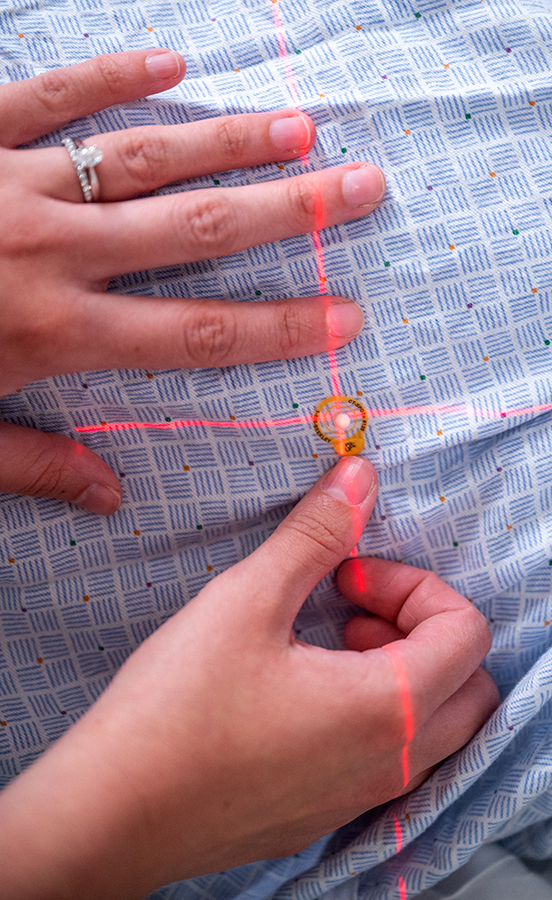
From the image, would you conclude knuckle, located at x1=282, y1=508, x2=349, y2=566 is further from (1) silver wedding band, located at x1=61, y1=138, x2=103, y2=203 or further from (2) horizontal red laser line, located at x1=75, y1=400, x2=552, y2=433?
(1) silver wedding band, located at x1=61, y1=138, x2=103, y2=203

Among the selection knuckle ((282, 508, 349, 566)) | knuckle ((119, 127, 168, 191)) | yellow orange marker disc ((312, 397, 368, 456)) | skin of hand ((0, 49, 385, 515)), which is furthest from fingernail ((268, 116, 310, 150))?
knuckle ((282, 508, 349, 566))

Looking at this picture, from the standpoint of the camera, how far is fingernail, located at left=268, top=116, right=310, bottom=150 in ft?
2.22

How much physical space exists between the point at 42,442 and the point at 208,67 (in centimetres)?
48

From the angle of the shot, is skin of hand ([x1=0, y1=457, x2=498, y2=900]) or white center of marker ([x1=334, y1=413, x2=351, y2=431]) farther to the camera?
white center of marker ([x1=334, y1=413, x2=351, y2=431])

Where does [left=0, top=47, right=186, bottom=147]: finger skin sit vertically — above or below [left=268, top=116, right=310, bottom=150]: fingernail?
above

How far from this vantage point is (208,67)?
2.43 feet

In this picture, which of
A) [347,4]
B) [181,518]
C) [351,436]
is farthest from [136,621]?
[347,4]

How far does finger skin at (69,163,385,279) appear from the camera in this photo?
663 millimetres

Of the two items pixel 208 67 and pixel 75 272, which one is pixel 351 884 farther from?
pixel 208 67

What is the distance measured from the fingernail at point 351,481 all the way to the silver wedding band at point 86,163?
407mm

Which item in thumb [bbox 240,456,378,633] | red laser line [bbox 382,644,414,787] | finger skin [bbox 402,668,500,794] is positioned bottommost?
finger skin [bbox 402,668,500,794]

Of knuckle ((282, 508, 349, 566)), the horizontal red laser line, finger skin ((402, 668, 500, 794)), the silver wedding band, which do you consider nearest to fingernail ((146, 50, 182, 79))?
the silver wedding band

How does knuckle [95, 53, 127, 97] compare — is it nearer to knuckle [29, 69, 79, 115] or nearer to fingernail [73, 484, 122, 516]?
knuckle [29, 69, 79, 115]

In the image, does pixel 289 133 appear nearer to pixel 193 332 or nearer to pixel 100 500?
pixel 193 332
